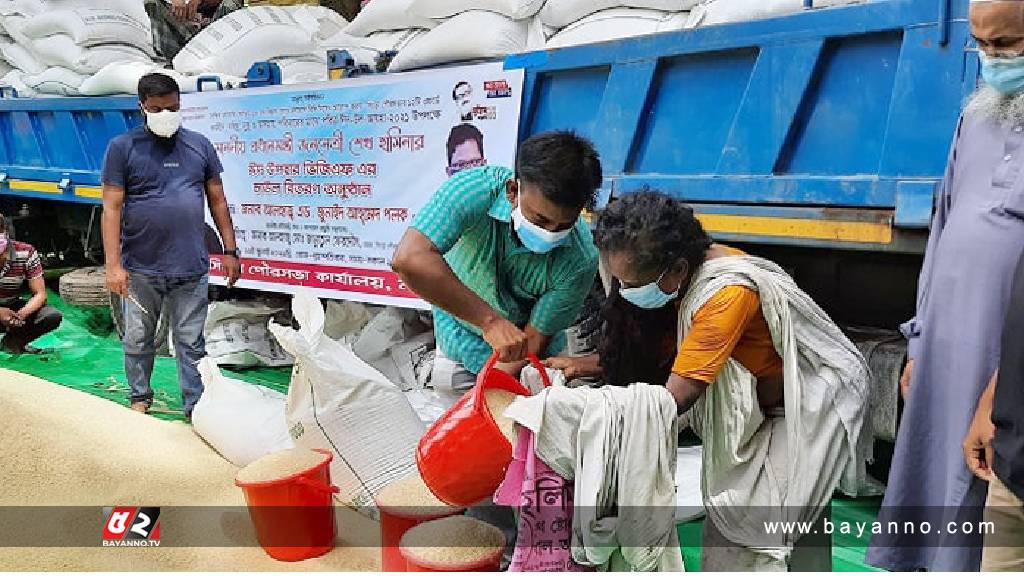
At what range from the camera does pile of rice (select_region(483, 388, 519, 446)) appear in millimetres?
1826

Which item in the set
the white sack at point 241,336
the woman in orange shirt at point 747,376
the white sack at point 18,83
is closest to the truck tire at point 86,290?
the white sack at point 241,336

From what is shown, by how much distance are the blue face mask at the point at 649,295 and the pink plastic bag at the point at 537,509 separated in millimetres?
397

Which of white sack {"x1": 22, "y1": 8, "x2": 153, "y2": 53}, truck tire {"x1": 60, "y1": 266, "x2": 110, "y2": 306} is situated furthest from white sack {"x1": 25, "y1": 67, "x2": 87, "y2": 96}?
truck tire {"x1": 60, "y1": 266, "x2": 110, "y2": 306}

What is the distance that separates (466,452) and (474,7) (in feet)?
8.25

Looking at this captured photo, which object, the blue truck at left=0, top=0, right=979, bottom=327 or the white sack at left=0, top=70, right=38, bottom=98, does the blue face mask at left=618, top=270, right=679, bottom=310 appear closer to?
the blue truck at left=0, top=0, right=979, bottom=327

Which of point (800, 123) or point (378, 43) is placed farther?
point (378, 43)

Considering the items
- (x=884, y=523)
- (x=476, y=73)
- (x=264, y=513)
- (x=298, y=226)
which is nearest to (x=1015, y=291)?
(x=884, y=523)

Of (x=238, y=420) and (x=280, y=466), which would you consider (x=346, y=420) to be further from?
(x=238, y=420)

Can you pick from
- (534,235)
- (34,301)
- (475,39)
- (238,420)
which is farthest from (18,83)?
(534,235)

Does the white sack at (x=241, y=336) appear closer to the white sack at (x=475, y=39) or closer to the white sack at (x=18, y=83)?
the white sack at (x=475, y=39)

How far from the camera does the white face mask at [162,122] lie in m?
3.64

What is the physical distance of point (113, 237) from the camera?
11.8 ft

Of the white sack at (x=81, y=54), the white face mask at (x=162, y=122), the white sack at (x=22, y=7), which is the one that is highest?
the white sack at (x=22, y=7)

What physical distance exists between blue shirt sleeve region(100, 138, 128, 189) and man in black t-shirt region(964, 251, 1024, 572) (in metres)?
3.35
